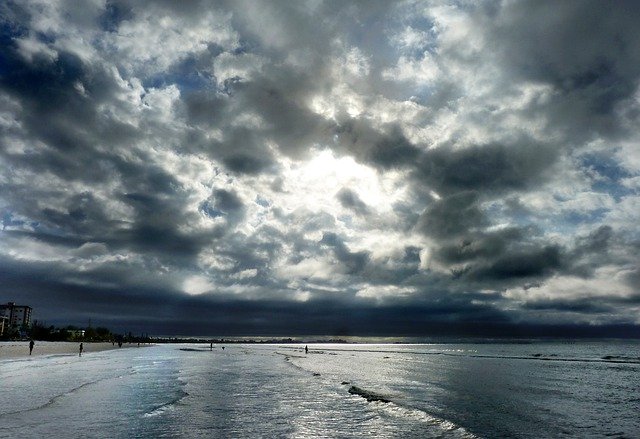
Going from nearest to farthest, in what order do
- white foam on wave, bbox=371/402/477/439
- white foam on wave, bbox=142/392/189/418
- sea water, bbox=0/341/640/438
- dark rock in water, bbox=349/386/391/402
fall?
1. sea water, bbox=0/341/640/438
2. white foam on wave, bbox=371/402/477/439
3. white foam on wave, bbox=142/392/189/418
4. dark rock in water, bbox=349/386/391/402

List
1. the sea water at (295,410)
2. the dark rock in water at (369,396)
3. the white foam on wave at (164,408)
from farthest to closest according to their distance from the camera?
the dark rock in water at (369,396)
the white foam on wave at (164,408)
the sea water at (295,410)

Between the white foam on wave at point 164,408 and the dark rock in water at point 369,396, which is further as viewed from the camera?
the dark rock in water at point 369,396

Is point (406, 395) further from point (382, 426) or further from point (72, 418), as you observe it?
point (72, 418)

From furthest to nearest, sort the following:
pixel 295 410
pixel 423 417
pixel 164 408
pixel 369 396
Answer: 1. pixel 369 396
2. pixel 295 410
3. pixel 164 408
4. pixel 423 417

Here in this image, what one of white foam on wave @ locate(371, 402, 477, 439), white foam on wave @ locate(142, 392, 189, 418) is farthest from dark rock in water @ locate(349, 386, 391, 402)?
white foam on wave @ locate(142, 392, 189, 418)

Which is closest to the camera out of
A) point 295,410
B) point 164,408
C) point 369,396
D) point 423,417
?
point 423,417

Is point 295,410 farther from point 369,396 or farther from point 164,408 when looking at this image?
point 369,396

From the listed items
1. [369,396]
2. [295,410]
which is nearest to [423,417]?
[295,410]

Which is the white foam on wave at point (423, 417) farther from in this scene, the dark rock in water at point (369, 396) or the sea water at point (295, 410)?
the dark rock in water at point (369, 396)

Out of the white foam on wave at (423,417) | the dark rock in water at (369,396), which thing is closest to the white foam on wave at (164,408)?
the white foam on wave at (423,417)

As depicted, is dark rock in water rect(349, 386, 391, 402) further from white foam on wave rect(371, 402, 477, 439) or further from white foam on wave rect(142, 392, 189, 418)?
white foam on wave rect(142, 392, 189, 418)

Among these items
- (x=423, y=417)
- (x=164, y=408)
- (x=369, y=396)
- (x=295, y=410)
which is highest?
(x=164, y=408)

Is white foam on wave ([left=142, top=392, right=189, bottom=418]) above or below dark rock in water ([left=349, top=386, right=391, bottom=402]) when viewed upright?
above

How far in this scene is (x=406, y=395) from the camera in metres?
38.0
